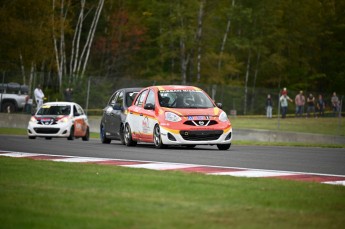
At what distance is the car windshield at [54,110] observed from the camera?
31.6m

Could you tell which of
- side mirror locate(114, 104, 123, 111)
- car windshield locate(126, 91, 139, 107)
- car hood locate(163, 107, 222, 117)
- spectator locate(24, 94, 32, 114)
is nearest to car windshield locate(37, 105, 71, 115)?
car windshield locate(126, 91, 139, 107)

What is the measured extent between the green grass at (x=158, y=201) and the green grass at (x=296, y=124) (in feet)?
76.3

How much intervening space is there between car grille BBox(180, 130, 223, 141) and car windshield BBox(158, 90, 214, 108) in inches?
43.5

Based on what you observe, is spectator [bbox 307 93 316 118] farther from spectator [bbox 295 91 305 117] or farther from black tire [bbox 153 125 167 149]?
black tire [bbox 153 125 167 149]

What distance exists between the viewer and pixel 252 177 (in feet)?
43.9

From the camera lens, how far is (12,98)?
44375 millimetres

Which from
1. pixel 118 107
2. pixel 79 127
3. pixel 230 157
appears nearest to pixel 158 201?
pixel 230 157

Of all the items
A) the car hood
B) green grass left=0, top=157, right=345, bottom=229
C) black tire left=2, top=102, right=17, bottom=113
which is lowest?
black tire left=2, top=102, right=17, bottom=113

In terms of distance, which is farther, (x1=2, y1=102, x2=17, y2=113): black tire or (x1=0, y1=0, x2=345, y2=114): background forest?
(x1=0, y1=0, x2=345, y2=114): background forest

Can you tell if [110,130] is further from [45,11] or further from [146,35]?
[146,35]

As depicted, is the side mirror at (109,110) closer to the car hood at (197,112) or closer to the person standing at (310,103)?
the car hood at (197,112)

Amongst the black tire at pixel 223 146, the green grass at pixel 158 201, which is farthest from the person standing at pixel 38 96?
the green grass at pixel 158 201

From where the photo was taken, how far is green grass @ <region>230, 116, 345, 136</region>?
123 feet

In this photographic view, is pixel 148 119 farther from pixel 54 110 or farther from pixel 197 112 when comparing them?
Result: pixel 54 110
